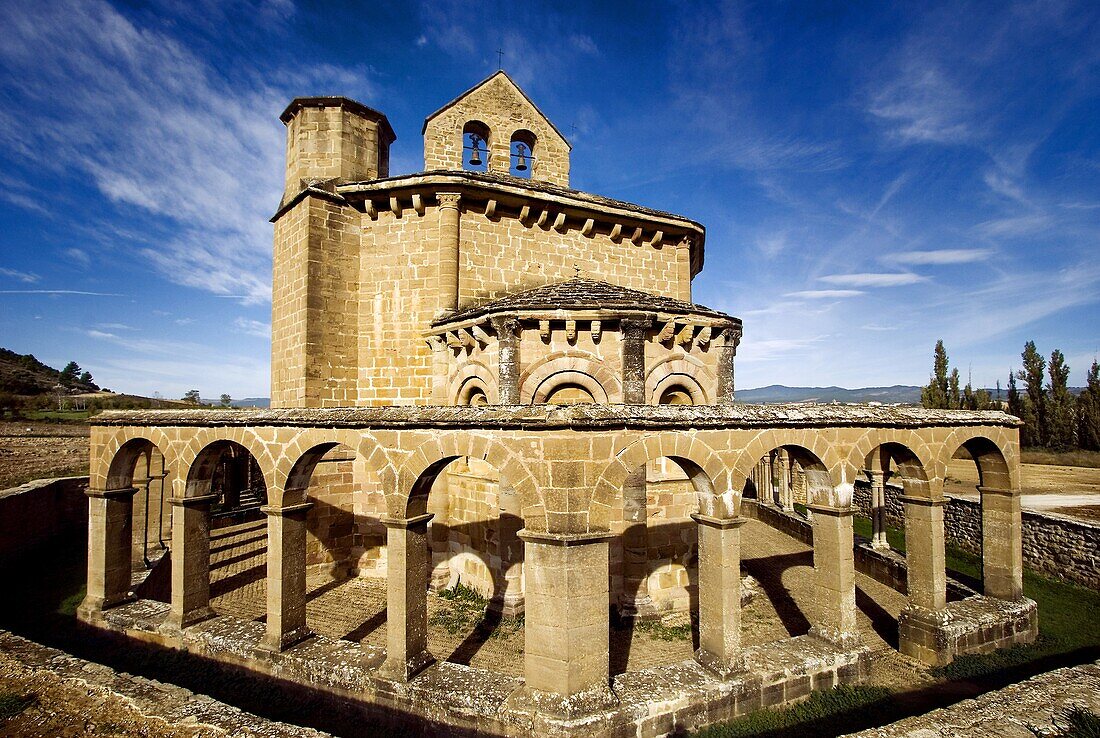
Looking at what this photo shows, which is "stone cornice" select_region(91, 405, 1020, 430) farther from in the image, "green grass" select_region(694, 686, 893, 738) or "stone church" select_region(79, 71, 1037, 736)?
"green grass" select_region(694, 686, 893, 738)

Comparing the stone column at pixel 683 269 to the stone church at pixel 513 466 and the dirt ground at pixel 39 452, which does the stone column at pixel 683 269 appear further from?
the dirt ground at pixel 39 452

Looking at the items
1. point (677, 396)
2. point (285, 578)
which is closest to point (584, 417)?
point (677, 396)

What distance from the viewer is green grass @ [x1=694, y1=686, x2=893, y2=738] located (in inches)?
224

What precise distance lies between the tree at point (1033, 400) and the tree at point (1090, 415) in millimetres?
2087

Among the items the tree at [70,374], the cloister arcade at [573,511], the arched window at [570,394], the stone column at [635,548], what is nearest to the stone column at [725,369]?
the cloister arcade at [573,511]

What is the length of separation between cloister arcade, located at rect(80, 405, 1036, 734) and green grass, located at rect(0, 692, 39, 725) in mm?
2113

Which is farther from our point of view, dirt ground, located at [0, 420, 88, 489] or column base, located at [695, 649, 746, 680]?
dirt ground, located at [0, 420, 88, 489]

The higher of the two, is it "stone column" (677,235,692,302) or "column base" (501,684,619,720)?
"stone column" (677,235,692,302)

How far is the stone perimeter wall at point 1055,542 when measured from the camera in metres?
10.3

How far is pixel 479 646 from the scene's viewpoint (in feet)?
26.1

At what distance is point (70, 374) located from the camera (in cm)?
5066

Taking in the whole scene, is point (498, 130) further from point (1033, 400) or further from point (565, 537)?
point (1033, 400)

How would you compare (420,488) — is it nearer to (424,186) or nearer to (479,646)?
(479,646)

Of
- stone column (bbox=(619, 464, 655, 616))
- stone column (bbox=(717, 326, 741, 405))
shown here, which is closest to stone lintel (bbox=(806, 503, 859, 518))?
stone column (bbox=(619, 464, 655, 616))
